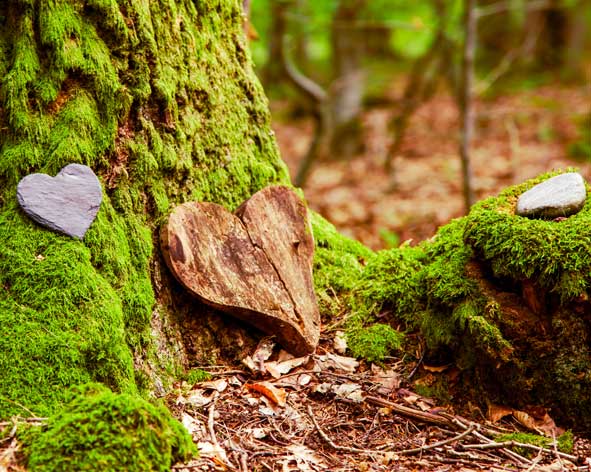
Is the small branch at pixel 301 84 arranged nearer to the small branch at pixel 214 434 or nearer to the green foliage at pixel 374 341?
the green foliage at pixel 374 341

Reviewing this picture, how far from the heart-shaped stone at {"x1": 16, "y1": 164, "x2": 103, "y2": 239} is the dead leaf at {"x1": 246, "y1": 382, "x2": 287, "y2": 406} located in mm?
1159

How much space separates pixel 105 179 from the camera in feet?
9.90

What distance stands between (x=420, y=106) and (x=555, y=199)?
36.4 feet

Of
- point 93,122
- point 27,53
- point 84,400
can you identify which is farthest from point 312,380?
point 27,53

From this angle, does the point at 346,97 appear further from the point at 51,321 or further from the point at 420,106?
the point at 51,321

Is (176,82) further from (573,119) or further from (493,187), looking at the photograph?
(573,119)

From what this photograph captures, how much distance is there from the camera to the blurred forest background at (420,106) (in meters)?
8.44

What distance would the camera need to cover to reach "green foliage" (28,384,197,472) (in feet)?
7.12

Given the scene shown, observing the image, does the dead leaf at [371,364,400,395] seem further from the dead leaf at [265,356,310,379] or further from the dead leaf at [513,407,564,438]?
the dead leaf at [513,407,564,438]

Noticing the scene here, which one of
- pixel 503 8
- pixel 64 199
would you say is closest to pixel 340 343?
pixel 64 199

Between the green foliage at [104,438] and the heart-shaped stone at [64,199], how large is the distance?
865 millimetres

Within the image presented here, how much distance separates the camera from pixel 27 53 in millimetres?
2938

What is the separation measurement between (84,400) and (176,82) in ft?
5.90

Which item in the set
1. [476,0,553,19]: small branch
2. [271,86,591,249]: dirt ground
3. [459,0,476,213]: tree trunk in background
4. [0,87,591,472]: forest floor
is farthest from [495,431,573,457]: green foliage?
[476,0,553,19]: small branch
